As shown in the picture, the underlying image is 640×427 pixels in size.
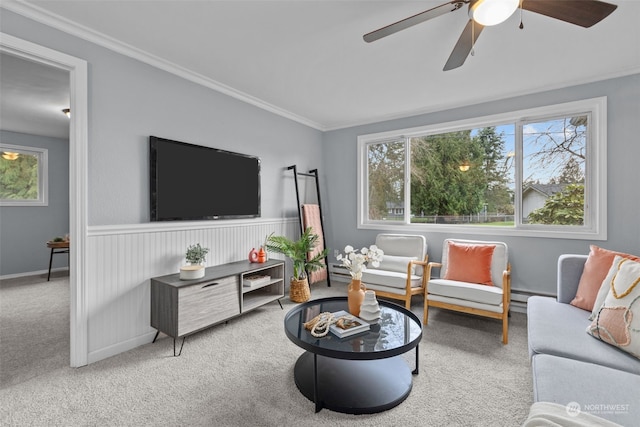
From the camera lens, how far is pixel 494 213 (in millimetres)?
3715

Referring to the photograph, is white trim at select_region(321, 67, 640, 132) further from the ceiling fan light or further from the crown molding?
the ceiling fan light

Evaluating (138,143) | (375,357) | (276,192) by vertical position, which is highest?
(138,143)

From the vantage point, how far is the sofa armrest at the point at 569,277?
7.82 ft

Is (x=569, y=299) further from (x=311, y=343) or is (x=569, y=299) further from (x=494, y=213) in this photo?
(x=311, y=343)

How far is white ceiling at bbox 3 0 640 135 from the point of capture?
2.05 metres

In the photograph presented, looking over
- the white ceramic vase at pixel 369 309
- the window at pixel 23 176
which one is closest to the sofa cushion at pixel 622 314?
the white ceramic vase at pixel 369 309

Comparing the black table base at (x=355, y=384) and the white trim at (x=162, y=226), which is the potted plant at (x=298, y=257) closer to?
the white trim at (x=162, y=226)

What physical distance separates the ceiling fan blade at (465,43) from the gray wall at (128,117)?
237 centimetres

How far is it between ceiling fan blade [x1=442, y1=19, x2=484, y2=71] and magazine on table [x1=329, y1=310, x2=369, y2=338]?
1950mm

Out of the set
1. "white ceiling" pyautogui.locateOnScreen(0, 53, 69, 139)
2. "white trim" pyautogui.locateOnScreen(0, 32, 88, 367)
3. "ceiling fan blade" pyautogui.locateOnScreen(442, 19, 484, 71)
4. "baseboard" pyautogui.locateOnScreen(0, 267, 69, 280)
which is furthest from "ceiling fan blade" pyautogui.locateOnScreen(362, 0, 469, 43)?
"baseboard" pyautogui.locateOnScreen(0, 267, 69, 280)

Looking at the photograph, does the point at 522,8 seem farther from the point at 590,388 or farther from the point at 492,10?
the point at 590,388

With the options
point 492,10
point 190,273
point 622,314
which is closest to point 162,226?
point 190,273

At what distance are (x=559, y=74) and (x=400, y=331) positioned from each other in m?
3.03

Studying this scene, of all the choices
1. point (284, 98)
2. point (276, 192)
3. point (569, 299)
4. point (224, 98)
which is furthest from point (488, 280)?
point (224, 98)
